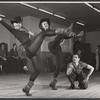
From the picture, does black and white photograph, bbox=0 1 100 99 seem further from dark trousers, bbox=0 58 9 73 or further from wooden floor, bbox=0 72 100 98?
dark trousers, bbox=0 58 9 73

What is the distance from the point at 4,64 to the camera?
7281 millimetres

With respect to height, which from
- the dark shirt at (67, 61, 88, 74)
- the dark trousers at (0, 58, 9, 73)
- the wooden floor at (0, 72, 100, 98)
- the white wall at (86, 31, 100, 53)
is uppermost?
the white wall at (86, 31, 100, 53)

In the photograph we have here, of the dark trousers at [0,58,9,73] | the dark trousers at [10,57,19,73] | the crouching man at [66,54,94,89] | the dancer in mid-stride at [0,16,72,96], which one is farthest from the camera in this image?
the dark trousers at [0,58,9,73]

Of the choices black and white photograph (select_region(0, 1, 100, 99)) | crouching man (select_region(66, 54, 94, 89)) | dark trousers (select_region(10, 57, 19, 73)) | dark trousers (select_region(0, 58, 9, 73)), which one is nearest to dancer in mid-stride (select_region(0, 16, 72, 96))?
black and white photograph (select_region(0, 1, 100, 99))

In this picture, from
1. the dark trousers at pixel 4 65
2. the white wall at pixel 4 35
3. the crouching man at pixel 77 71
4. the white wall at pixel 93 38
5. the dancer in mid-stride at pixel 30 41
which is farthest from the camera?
the dark trousers at pixel 4 65

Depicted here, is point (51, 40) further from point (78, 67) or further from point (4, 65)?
point (4, 65)

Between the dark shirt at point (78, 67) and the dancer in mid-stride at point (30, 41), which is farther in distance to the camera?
the dark shirt at point (78, 67)

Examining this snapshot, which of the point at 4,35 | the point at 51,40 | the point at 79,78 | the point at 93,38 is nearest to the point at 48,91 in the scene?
the point at 79,78

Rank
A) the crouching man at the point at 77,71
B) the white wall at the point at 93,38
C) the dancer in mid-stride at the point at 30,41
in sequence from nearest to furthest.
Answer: the dancer in mid-stride at the point at 30,41
the crouching man at the point at 77,71
the white wall at the point at 93,38

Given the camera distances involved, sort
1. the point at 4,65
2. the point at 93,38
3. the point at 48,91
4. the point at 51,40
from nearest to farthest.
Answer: the point at 48,91
the point at 51,40
the point at 93,38
the point at 4,65

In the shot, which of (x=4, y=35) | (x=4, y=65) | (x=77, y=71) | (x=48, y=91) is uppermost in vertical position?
(x=4, y=35)

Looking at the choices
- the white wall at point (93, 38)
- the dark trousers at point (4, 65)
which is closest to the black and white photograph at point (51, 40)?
the white wall at point (93, 38)

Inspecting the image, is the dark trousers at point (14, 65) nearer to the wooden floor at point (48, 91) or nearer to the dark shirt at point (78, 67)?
the wooden floor at point (48, 91)

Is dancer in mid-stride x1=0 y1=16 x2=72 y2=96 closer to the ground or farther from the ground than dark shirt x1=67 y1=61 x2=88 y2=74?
farther from the ground
